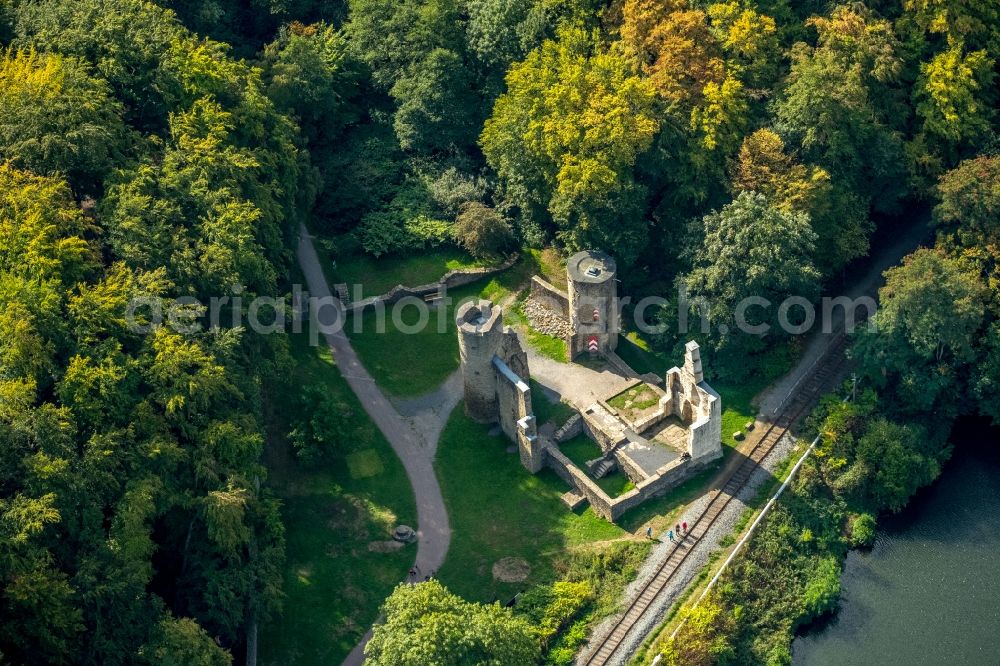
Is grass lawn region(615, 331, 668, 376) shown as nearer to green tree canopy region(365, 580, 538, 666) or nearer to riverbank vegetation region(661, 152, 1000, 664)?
riverbank vegetation region(661, 152, 1000, 664)

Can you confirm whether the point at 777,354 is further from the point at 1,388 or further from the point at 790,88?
the point at 1,388

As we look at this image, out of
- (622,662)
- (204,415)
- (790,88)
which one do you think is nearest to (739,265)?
(790,88)

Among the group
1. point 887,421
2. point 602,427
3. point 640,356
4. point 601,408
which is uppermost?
point 887,421

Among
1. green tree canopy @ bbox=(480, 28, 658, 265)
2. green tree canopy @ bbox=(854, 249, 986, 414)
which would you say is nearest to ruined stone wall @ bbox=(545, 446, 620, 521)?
green tree canopy @ bbox=(480, 28, 658, 265)

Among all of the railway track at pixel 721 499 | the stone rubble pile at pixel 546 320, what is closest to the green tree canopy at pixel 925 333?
the railway track at pixel 721 499

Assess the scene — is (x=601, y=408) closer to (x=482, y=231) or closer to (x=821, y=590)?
(x=482, y=231)

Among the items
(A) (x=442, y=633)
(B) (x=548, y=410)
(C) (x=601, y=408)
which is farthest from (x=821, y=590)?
(A) (x=442, y=633)

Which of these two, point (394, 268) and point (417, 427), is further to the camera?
point (394, 268)

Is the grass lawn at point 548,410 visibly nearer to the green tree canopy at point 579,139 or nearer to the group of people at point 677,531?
the group of people at point 677,531
